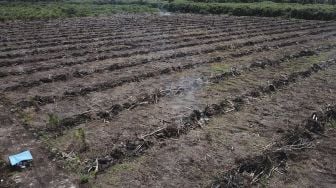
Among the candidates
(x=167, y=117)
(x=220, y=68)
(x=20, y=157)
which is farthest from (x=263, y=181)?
(x=220, y=68)

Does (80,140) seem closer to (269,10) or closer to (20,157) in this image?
(20,157)

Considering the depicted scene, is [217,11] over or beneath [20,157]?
over

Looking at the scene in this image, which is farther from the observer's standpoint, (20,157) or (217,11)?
(217,11)

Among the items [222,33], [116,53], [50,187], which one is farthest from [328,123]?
[222,33]

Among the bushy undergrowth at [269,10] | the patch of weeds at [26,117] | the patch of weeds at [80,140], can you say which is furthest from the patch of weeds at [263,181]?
the bushy undergrowth at [269,10]

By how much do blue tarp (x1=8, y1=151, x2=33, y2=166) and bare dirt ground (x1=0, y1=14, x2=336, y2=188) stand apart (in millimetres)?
123

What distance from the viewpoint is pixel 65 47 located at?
15.7 metres

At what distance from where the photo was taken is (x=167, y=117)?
7730 millimetres

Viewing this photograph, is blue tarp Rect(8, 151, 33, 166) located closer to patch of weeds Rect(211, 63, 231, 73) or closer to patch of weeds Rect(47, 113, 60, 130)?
patch of weeds Rect(47, 113, 60, 130)

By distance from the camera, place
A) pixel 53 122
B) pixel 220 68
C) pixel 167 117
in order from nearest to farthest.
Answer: pixel 53 122 → pixel 167 117 → pixel 220 68

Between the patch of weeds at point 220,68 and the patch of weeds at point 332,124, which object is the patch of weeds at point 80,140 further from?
the patch of weeds at point 220,68

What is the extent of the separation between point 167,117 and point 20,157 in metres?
3.05

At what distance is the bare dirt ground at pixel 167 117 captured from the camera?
5.51 meters

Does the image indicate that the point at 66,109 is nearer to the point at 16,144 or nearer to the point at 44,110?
the point at 44,110
